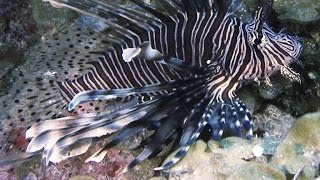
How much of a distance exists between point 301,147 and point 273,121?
0.89 meters

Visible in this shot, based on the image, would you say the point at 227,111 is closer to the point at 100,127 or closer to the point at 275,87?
the point at 275,87

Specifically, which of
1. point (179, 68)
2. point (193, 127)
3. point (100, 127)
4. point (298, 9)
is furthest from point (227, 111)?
point (100, 127)

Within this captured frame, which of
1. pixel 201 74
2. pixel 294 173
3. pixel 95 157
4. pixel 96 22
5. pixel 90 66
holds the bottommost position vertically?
pixel 294 173

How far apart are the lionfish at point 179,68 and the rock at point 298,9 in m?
0.18

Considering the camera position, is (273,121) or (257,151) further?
(273,121)

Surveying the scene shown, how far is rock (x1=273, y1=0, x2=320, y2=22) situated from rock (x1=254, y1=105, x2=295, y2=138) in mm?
804

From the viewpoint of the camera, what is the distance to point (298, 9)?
305cm

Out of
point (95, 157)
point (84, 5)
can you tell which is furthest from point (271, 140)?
point (84, 5)

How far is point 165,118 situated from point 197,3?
3.52ft

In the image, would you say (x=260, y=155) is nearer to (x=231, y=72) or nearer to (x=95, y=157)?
(x=231, y=72)

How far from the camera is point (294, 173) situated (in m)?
2.24

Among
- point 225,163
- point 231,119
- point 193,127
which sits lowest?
point 225,163

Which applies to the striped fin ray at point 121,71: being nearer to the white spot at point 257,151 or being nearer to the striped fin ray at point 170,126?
the striped fin ray at point 170,126

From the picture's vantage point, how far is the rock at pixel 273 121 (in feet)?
10.3
